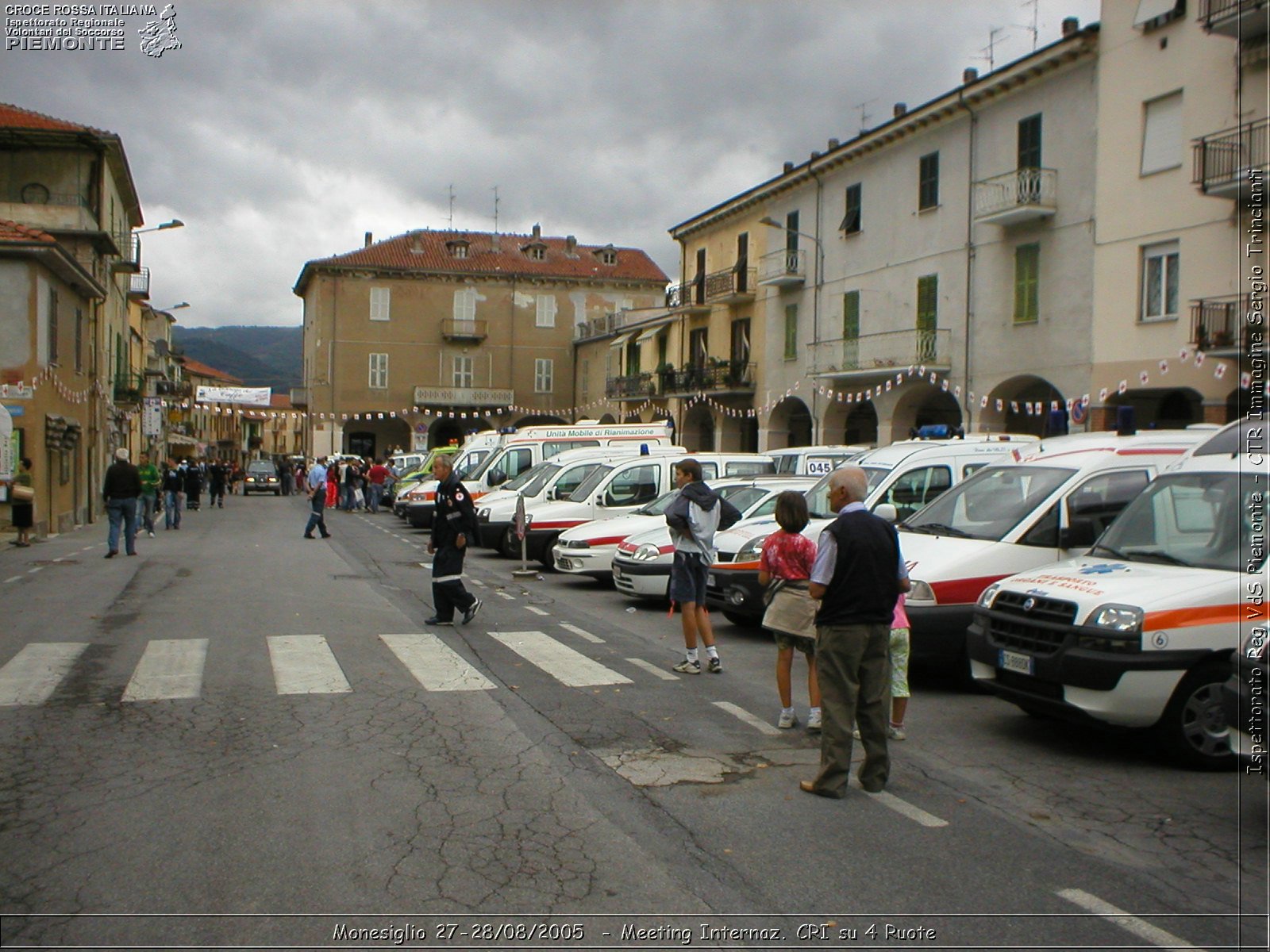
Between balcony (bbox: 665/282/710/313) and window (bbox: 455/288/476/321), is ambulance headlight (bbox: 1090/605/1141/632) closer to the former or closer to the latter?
balcony (bbox: 665/282/710/313)

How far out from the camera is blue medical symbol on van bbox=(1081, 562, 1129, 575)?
7270mm

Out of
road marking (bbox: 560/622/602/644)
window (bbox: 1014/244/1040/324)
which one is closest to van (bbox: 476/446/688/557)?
road marking (bbox: 560/622/602/644)

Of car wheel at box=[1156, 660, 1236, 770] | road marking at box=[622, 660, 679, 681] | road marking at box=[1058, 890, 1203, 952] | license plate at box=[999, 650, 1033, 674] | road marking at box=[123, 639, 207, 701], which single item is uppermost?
license plate at box=[999, 650, 1033, 674]

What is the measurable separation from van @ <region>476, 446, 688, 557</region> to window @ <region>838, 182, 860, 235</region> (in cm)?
1267

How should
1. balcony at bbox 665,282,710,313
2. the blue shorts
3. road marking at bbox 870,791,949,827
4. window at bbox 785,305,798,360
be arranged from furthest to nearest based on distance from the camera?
balcony at bbox 665,282,710,313
window at bbox 785,305,798,360
the blue shorts
road marking at bbox 870,791,949,827

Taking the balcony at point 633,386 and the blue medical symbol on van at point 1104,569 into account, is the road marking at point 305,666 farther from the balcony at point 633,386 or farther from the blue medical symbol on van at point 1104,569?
the balcony at point 633,386

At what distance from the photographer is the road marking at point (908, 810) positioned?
18.6ft

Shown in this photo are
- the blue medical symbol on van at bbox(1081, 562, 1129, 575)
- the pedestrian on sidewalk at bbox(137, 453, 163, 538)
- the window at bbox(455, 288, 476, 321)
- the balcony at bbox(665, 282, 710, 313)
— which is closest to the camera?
the blue medical symbol on van at bbox(1081, 562, 1129, 575)

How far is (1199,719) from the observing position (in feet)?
22.1

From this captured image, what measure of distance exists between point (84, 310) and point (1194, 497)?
102 ft

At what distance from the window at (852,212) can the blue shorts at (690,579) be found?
2362 cm

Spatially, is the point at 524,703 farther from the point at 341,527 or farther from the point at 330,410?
the point at 330,410

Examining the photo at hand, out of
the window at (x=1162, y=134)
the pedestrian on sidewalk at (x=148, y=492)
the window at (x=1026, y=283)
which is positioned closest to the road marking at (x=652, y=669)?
the window at (x=1162, y=134)

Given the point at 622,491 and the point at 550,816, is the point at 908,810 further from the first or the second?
the point at 622,491
